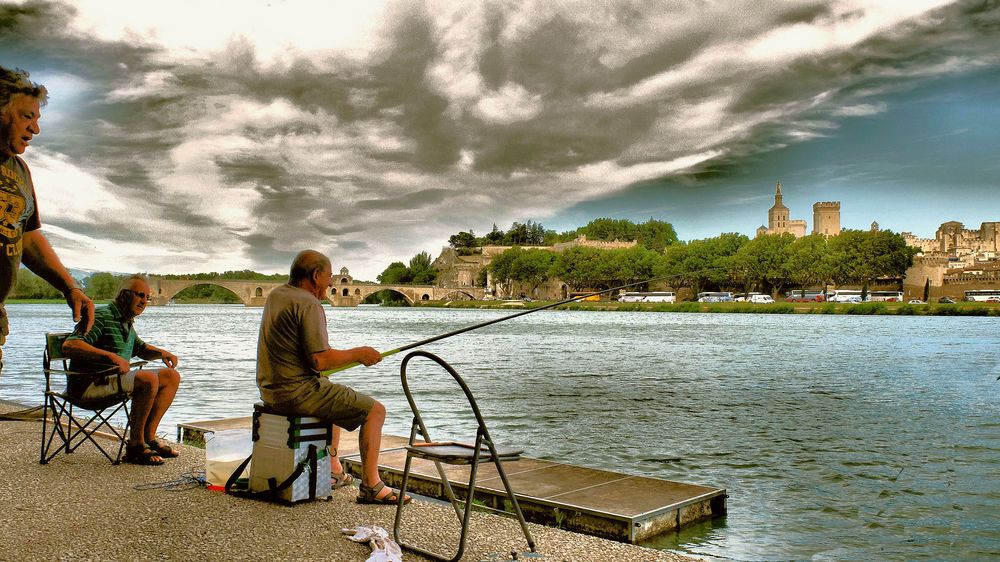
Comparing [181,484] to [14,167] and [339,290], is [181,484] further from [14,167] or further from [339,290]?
[339,290]

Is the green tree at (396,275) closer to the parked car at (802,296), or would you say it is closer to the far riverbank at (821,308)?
the far riverbank at (821,308)

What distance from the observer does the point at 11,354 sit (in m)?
24.5

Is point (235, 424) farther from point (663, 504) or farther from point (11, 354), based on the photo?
point (11, 354)

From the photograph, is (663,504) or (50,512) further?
(663,504)

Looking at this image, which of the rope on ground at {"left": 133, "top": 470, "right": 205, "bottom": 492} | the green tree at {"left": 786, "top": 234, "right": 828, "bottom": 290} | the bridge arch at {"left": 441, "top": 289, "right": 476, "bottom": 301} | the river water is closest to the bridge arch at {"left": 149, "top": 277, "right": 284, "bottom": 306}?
the bridge arch at {"left": 441, "top": 289, "right": 476, "bottom": 301}

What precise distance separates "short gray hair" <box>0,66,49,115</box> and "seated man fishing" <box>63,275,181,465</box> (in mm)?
2927

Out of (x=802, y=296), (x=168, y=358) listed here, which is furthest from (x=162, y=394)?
(x=802, y=296)

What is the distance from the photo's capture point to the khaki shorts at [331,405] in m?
4.32

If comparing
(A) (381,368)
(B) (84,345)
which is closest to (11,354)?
(A) (381,368)

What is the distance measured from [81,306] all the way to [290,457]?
1.43 metres

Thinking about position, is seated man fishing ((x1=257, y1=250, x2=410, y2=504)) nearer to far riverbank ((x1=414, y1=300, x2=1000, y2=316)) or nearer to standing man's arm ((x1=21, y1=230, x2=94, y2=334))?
standing man's arm ((x1=21, y1=230, x2=94, y2=334))

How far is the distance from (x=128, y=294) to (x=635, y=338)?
3387 centimetres

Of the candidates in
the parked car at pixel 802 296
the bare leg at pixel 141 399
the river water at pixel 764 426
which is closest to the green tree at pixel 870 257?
the parked car at pixel 802 296

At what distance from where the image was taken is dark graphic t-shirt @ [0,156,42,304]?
257cm
